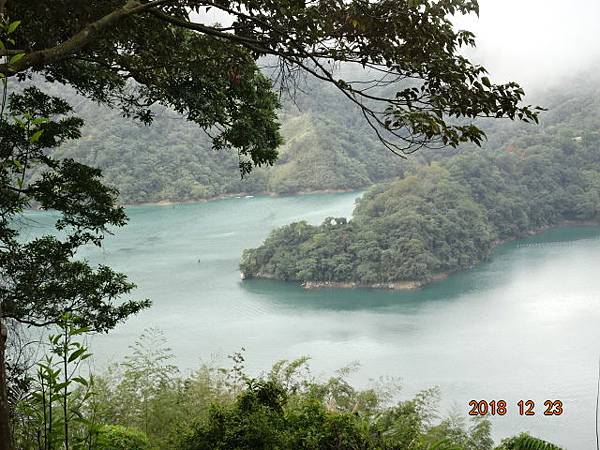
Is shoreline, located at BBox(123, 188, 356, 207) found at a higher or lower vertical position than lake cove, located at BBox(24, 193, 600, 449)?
higher

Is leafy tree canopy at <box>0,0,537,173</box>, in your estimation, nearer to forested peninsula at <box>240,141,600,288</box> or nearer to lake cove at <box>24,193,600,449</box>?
lake cove at <box>24,193,600,449</box>

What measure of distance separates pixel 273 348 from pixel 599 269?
42.1 ft

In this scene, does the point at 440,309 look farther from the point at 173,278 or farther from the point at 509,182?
the point at 509,182

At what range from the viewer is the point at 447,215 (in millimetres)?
25672

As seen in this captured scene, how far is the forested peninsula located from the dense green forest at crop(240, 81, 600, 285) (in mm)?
40

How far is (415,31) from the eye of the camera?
176cm

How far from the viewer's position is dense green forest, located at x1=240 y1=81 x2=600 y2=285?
2234 cm

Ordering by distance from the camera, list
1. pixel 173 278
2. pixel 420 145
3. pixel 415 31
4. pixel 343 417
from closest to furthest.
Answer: pixel 420 145 < pixel 415 31 < pixel 343 417 < pixel 173 278

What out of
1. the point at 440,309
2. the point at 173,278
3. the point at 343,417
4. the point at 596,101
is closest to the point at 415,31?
the point at 343,417

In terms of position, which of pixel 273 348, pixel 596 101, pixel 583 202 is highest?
pixel 596 101
